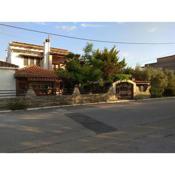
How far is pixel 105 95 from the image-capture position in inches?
850

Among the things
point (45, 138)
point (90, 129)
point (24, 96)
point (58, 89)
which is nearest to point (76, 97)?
point (58, 89)

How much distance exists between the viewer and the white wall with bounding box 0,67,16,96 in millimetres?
19297

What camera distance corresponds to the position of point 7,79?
1973cm

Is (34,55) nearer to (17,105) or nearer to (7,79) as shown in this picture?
(7,79)

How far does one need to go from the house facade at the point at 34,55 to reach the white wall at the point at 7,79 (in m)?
5.95

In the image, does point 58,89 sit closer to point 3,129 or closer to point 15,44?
point 15,44

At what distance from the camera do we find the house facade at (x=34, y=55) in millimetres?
25688

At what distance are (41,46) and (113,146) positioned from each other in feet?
76.3

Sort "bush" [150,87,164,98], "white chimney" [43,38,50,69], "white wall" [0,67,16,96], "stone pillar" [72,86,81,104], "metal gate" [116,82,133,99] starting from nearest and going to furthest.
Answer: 1. "stone pillar" [72,86,81,104]
2. "white wall" [0,67,16,96]
3. "metal gate" [116,82,133,99]
4. "bush" [150,87,164,98]
5. "white chimney" [43,38,50,69]

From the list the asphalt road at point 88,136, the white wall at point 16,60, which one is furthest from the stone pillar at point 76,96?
the white wall at point 16,60

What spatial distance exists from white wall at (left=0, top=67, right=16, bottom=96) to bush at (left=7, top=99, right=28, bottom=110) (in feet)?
10.0

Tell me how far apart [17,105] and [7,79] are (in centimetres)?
488

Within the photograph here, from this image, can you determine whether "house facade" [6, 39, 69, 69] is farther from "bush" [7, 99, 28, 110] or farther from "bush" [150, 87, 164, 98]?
"bush" [150, 87, 164, 98]

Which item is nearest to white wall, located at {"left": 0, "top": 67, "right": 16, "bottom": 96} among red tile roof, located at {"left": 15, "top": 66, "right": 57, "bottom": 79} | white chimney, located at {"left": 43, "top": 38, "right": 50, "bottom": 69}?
red tile roof, located at {"left": 15, "top": 66, "right": 57, "bottom": 79}
